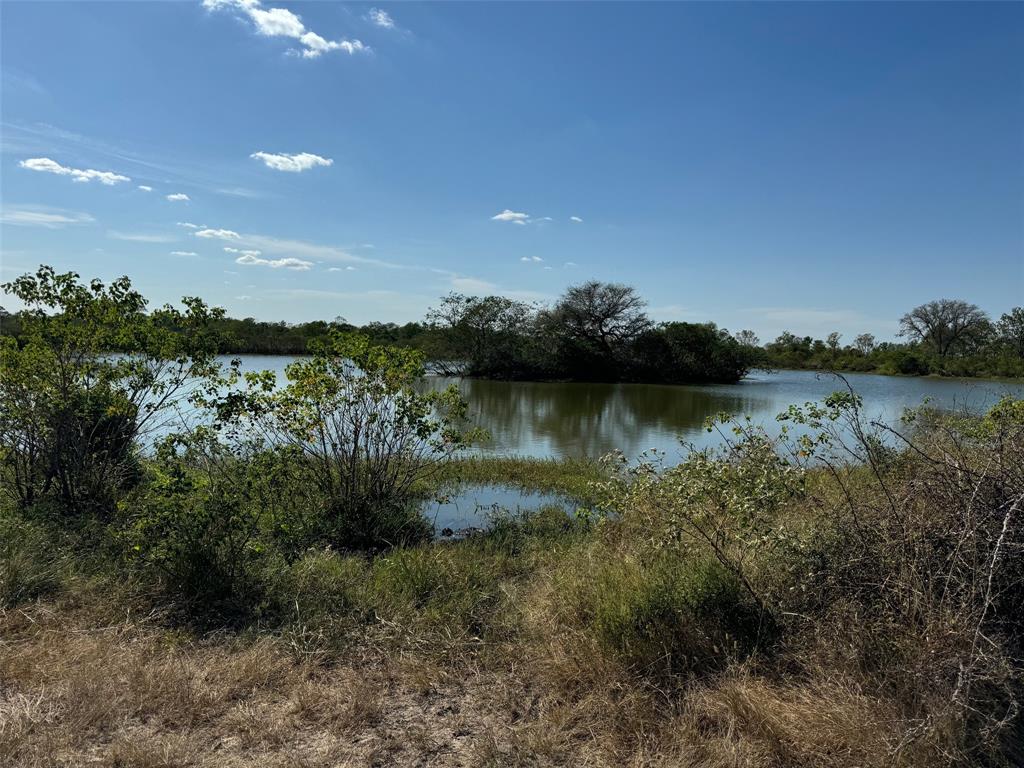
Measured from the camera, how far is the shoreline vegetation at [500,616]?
8.57 ft

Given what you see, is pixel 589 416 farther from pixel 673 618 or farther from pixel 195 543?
pixel 673 618

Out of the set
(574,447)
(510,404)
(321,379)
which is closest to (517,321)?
(510,404)

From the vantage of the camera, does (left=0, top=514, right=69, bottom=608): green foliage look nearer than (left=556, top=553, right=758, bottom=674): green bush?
No

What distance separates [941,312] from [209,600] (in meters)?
81.4

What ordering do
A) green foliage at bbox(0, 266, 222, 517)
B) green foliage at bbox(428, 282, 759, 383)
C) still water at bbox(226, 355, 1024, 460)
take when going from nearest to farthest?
green foliage at bbox(0, 266, 222, 517) → still water at bbox(226, 355, 1024, 460) → green foliage at bbox(428, 282, 759, 383)

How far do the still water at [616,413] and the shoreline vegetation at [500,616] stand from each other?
2381mm

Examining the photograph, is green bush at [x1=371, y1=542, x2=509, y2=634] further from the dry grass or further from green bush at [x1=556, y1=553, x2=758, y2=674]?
green bush at [x1=556, y1=553, x2=758, y2=674]

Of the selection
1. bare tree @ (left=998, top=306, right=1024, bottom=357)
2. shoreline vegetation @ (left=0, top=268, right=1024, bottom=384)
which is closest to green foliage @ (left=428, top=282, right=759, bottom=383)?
shoreline vegetation @ (left=0, top=268, right=1024, bottom=384)

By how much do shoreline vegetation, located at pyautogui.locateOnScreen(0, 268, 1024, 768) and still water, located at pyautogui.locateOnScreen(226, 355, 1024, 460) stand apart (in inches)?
93.7

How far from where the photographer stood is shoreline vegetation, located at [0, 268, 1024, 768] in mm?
2611

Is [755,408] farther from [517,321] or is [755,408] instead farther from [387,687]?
[387,687]

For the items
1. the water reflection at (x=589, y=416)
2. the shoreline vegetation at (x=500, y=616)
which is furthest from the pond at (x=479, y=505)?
the water reflection at (x=589, y=416)

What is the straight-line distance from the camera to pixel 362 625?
3.89 metres

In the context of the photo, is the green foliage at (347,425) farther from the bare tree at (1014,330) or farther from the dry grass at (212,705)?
the bare tree at (1014,330)
